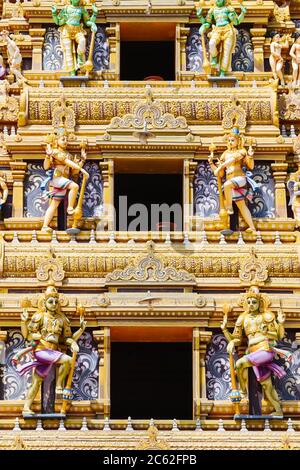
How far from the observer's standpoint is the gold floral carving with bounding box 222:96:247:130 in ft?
114

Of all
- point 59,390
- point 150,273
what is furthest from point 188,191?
point 59,390

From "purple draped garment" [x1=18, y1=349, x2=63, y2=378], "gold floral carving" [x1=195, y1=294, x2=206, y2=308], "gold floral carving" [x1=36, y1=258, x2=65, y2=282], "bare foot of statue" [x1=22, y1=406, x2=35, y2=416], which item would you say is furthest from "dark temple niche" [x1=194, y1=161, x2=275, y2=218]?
"bare foot of statue" [x1=22, y1=406, x2=35, y2=416]

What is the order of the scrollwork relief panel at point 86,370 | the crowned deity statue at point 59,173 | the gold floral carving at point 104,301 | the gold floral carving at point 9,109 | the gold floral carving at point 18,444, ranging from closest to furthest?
the gold floral carving at point 18,444
the scrollwork relief panel at point 86,370
the gold floral carving at point 104,301
the crowned deity statue at point 59,173
the gold floral carving at point 9,109

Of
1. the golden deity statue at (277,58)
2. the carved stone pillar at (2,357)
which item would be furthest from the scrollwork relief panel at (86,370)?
the golden deity statue at (277,58)

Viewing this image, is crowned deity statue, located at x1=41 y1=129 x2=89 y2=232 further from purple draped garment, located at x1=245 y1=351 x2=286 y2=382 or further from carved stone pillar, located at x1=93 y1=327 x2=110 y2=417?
purple draped garment, located at x1=245 y1=351 x2=286 y2=382

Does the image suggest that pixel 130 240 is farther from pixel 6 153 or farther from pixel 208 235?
pixel 6 153

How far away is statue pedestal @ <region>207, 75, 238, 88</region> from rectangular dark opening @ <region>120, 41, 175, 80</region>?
374cm

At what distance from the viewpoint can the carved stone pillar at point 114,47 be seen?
36.2 m

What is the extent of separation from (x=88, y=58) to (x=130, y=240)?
540 centimetres

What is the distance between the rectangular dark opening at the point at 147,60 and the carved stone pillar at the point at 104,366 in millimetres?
10073

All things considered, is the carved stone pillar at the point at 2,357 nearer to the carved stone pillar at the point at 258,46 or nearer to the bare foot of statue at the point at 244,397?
the bare foot of statue at the point at 244,397

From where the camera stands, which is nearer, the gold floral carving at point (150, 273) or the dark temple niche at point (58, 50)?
the gold floral carving at point (150, 273)

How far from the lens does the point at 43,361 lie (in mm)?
30422

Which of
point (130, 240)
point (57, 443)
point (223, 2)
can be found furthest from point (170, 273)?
point (223, 2)
